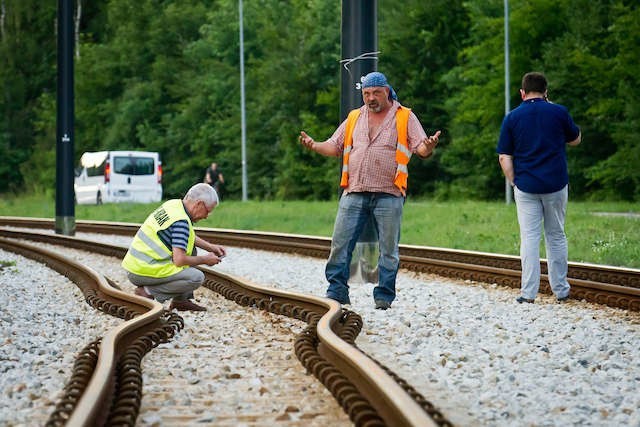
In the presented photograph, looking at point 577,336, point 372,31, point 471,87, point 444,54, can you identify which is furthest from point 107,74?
point 577,336

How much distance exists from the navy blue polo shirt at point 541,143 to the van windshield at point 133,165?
36452 millimetres

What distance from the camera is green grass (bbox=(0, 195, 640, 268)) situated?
1758 centimetres

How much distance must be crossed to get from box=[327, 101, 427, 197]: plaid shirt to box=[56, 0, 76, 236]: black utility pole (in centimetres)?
1280

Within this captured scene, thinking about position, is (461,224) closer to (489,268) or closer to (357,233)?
(489,268)

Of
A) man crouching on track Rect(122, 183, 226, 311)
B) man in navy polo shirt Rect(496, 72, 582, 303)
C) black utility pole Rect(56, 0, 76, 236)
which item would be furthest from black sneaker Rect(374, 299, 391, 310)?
black utility pole Rect(56, 0, 76, 236)

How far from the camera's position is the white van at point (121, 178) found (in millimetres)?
45562

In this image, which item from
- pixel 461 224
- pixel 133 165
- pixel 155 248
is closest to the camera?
pixel 155 248

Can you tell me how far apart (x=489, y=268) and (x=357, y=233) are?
8.90 feet

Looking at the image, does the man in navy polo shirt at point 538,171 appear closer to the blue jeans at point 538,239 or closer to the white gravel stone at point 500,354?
the blue jeans at point 538,239

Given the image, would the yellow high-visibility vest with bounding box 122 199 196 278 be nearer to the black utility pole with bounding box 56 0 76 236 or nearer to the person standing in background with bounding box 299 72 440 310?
the person standing in background with bounding box 299 72 440 310

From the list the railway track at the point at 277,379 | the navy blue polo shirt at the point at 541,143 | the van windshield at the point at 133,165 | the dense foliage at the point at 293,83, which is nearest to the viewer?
the railway track at the point at 277,379

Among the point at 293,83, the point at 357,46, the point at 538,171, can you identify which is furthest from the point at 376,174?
the point at 293,83

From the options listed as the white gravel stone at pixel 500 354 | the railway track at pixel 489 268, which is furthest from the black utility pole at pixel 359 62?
the railway track at pixel 489 268

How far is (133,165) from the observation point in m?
46.4
